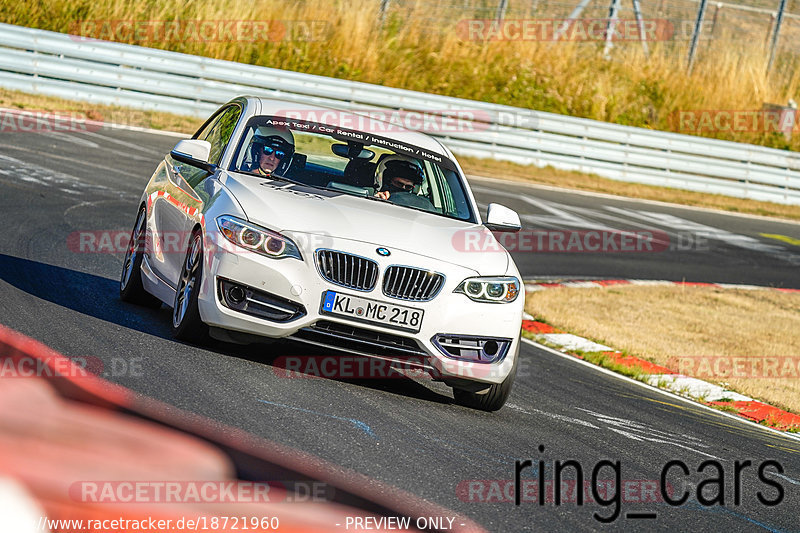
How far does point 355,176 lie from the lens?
7.78 metres

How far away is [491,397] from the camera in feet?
23.1

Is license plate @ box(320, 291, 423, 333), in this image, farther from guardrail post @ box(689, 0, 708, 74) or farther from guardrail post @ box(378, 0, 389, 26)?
guardrail post @ box(689, 0, 708, 74)

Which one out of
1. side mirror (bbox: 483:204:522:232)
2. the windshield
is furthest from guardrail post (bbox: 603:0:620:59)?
side mirror (bbox: 483:204:522:232)

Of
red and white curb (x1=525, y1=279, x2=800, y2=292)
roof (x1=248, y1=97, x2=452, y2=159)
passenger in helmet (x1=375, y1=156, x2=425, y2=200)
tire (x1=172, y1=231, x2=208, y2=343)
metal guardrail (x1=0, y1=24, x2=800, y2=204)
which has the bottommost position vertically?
red and white curb (x1=525, y1=279, x2=800, y2=292)

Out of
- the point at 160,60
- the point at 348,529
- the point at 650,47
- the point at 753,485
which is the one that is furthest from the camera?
the point at 650,47

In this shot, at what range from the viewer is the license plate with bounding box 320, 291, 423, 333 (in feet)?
21.2

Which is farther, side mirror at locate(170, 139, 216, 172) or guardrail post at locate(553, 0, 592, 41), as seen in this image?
guardrail post at locate(553, 0, 592, 41)

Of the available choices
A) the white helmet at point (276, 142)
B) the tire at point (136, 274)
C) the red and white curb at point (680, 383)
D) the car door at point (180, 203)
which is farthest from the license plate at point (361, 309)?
the red and white curb at point (680, 383)

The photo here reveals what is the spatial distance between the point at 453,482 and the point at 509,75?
24891 millimetres

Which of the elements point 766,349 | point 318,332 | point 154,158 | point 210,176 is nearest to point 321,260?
point 318,332

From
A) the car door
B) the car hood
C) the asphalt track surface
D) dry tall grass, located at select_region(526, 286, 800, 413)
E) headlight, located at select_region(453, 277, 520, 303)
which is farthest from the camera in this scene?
dry tall grass, located at select_region(526, 286, 800, 413)

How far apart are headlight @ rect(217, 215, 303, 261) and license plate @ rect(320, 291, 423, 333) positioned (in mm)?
297

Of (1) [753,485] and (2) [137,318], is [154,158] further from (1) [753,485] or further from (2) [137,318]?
(1) [753,485]

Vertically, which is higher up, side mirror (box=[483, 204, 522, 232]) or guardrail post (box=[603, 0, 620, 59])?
guardrail post (box=[603, 0, 620, 59])
